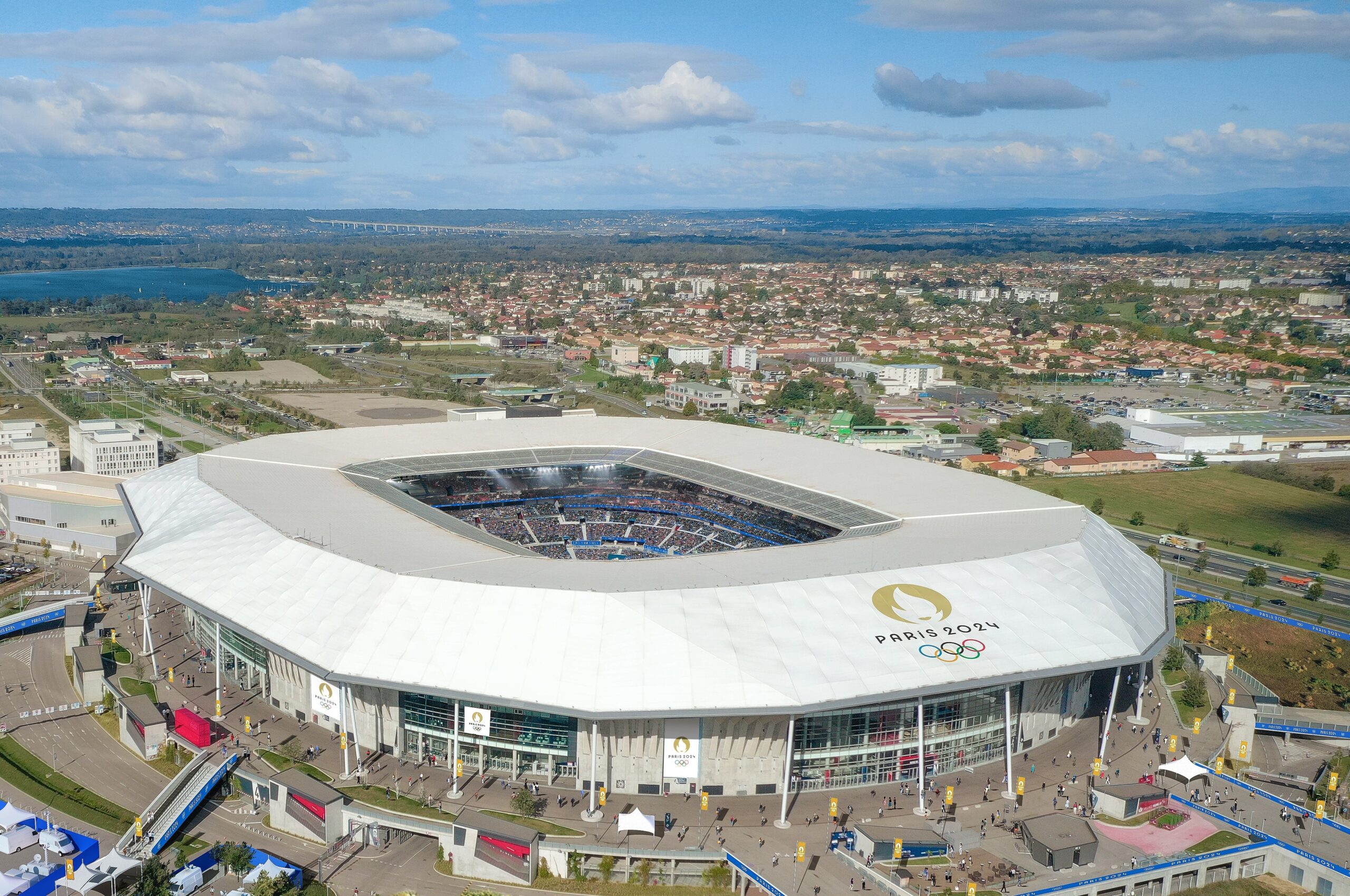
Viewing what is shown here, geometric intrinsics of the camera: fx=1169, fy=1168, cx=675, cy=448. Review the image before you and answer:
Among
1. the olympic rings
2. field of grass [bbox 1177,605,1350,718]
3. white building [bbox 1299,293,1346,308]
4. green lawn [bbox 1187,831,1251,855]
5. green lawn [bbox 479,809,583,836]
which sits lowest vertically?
field of grass [bbox 1177,605,1350,718]

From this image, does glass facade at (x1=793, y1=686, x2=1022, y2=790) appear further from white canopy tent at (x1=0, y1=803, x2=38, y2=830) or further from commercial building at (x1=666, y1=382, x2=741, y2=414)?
commercial building at (x1=666, y1=382, x2=741, y2=414)

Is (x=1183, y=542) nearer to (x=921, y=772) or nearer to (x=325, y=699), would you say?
(x=921, y=772)

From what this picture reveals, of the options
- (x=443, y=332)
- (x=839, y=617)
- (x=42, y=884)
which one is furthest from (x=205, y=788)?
(x=443, y=332)

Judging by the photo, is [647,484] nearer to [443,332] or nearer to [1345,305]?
[443,332]

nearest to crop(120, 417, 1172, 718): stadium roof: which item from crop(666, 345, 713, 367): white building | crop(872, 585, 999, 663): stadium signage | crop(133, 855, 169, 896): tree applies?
crop(872, 585, 999, 663): stadium signage

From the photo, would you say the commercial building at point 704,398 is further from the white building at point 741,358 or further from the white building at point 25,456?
the white building at point 25,456

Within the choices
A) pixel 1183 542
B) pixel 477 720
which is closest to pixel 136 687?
pixel 477 720
